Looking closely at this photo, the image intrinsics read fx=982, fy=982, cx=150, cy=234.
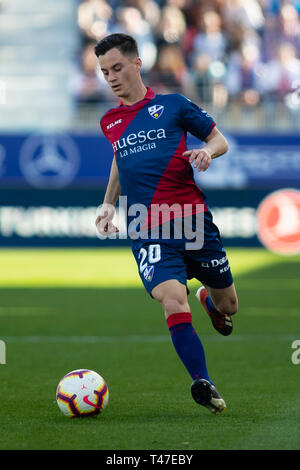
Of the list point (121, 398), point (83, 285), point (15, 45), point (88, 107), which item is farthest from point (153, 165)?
point (15, 45)

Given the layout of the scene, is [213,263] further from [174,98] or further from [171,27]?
[171,27]

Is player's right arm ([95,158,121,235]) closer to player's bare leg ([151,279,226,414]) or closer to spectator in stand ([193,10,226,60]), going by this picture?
player's bare leg ([151,279,226,414])

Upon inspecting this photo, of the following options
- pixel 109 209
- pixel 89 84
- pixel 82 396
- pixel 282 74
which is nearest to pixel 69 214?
pixel 89 84

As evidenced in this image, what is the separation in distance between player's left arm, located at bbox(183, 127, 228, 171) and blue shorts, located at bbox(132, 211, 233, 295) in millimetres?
496

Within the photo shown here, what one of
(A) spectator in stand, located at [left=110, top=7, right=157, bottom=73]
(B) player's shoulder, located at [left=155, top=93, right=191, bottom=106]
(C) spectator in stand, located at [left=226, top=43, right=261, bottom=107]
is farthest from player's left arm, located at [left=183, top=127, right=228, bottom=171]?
(A) spectator in stand, located at [left=110, top=7, right=157, bottom=73]

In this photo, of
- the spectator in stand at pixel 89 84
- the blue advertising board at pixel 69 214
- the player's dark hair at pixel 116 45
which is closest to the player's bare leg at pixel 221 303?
the player's dark hair at pixel 116 45

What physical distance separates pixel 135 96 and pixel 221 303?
1587 mm

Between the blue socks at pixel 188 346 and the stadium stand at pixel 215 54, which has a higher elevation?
the stadium stand at pixel 215 54

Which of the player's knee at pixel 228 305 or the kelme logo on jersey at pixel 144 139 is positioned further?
the player's knee at pixel 228 305

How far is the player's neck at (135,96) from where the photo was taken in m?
6.32

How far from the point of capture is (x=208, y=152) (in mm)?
5820

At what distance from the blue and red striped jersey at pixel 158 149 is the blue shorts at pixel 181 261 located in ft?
0.65

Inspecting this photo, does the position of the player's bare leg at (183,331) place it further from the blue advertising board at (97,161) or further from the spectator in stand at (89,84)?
the spectator in stand at (89,84)

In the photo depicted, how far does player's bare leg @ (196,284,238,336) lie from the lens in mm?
6754
